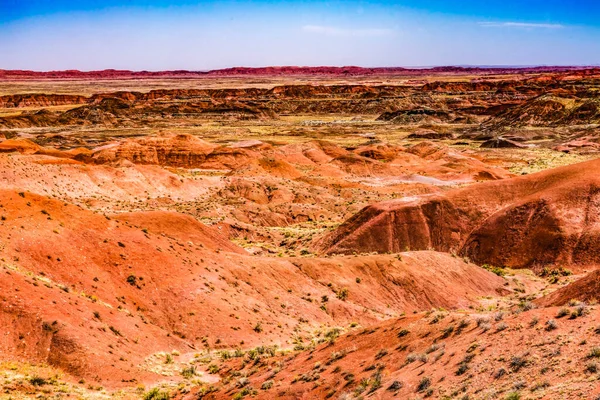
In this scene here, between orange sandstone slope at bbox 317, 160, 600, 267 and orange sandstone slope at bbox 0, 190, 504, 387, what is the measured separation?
15.4 feet

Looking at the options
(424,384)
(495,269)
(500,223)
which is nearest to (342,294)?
(495,269)

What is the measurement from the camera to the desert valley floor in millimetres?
14438

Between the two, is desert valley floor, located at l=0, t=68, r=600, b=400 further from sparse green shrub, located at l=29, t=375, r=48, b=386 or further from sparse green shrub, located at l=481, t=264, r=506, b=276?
sparse green shrub, located at l=481, t=264, r=506, b=276

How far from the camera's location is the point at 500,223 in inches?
1492

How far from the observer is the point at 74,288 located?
906 inches

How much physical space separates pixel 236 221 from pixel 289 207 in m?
7.85

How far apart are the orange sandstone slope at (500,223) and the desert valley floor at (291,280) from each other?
117 mm

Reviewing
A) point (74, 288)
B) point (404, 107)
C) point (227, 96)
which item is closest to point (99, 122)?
point (227, 96)

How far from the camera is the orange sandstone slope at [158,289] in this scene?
19547 mm

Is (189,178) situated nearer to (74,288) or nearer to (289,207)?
(289,207)

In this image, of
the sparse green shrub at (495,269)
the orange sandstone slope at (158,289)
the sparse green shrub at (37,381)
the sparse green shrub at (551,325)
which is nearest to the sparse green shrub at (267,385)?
the orange sandstone slope at (158,289)

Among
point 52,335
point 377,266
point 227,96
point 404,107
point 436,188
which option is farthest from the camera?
point 227,96

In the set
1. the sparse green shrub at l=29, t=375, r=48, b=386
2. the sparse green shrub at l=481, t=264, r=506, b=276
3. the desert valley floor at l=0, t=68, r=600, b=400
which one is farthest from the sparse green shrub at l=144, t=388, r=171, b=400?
the sparse green shrub at l=481, t=264, r=506, b=276

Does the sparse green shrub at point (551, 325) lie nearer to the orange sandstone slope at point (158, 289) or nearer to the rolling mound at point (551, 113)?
the orange sandstone slope at point (158, 289)
